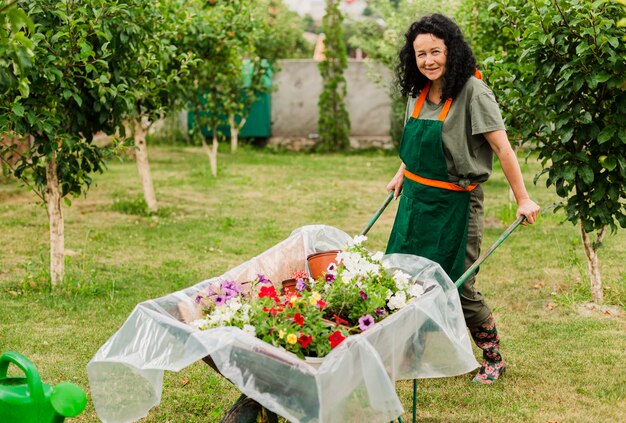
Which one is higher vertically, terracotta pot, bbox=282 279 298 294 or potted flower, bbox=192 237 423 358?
potted flower, bbox=192 237 423 358

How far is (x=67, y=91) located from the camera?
518cm

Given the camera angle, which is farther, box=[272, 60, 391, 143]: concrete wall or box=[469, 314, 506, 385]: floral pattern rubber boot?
box=[272, 60, 391, 143]: concrete wall

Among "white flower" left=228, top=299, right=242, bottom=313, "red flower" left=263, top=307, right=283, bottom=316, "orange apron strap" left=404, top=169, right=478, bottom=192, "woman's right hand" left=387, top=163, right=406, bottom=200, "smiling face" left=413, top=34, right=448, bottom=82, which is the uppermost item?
"smiling face" left=413, top=34, right=448, bottom=82

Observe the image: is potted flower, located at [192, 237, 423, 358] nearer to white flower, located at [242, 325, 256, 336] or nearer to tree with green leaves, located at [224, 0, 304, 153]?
white flower, located at [242, 325, 256, 336]

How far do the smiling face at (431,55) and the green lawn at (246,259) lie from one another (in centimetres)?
159

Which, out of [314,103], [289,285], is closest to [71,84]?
[289,285]

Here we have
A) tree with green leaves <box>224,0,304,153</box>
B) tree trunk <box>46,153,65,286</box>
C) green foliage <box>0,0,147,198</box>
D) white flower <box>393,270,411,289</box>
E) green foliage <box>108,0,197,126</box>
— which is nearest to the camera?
white flower <box>393,270,411,289</box>

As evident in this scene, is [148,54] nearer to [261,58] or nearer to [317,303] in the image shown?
[317,303]

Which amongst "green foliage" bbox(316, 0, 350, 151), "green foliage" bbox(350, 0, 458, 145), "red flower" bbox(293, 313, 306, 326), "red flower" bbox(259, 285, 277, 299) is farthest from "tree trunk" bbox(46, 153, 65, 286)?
"green foliage" bbox(316, 0, 350, 151)

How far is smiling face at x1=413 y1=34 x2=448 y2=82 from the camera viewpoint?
378cm

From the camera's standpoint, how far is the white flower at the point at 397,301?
10.5 feet

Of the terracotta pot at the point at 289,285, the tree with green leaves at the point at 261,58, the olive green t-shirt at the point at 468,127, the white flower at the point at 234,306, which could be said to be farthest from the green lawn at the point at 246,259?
the tree with green leaves at the point at 261,58

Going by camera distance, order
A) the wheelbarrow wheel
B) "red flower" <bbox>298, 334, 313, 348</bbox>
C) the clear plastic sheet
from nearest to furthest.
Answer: the clear plastic sheet → "red flower" <bbox>298, 334, 313, 348</bbox> → the wheelbarrow wheel

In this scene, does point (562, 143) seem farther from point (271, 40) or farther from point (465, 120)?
point (271, 40)
